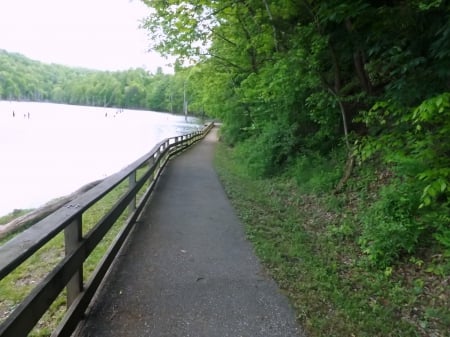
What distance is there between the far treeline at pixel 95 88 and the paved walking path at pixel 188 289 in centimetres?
9367

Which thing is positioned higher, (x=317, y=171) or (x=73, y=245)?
(x=73, y=245)

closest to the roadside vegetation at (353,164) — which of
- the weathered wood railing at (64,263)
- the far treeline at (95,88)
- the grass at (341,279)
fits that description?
the grass at (341,279)

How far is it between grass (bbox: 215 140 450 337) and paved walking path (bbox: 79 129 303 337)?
0.26m

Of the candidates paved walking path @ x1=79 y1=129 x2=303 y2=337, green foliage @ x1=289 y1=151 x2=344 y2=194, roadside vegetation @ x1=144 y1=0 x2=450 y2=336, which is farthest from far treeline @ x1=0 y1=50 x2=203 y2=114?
paved walking path @ x1=79 y1=129 x2=303 y2=337

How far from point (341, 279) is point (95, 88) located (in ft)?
524

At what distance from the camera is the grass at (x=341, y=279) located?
9.61ft

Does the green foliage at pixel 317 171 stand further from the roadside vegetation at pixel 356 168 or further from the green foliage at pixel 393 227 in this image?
the green foliage at pixel 393 227

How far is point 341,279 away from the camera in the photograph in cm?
383

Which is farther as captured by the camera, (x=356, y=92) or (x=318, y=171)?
(x=318, y=171)

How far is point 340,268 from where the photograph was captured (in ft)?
13.6

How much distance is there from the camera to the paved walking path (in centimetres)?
274

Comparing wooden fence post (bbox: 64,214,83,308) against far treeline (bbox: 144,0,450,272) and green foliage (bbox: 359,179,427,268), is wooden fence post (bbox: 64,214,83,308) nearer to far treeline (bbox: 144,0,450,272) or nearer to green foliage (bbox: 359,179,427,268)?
far treeline (bbox: 144,0,450,272)

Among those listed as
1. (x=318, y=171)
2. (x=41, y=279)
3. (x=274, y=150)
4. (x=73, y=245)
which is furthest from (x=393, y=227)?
(x=274, y=150)

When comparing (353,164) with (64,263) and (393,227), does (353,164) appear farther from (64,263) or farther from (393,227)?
(64,263)
